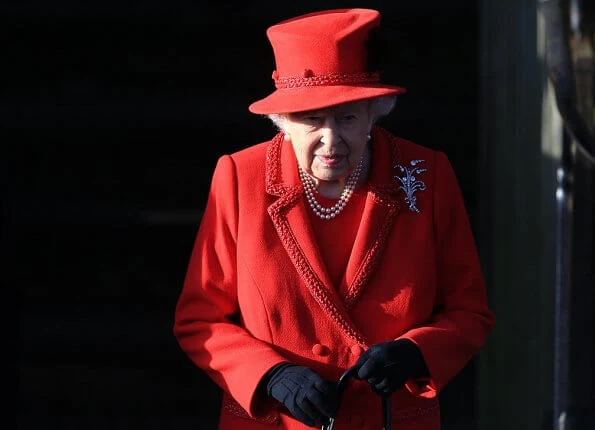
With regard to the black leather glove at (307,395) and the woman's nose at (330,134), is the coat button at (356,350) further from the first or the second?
the woman's nose at (330,134)

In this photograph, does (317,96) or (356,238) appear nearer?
(317,96)

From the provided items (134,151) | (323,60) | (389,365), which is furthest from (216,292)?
(134,151)

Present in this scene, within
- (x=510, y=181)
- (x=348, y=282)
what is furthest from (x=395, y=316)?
(x=510, y=181)

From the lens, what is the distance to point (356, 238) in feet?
11.7

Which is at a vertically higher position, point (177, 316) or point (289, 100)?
point (289, 100)

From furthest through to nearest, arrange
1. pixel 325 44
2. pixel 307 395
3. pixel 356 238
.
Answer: pixel 356 238, pixel 325 44, pixel 307 395

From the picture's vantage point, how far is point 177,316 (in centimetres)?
367

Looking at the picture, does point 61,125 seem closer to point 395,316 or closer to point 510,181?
point 510,181

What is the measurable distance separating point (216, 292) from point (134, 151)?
159 centimetres

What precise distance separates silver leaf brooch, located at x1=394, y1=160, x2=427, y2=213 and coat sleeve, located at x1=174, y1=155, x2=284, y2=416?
411 mm

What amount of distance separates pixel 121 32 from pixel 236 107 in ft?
1.54

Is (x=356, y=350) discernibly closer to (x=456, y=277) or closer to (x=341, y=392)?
(x=341, y=392)

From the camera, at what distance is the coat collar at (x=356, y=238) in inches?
139

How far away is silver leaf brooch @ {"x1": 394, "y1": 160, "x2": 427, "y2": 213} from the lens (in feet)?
11.8
